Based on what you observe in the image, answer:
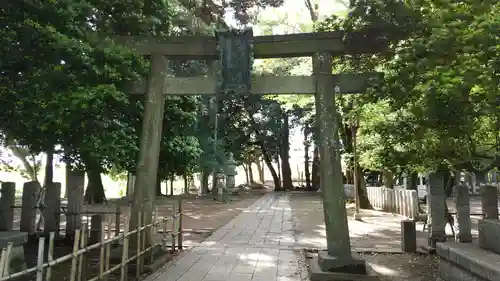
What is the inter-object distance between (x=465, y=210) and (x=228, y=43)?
6580mm

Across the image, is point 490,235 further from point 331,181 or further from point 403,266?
point 403,266

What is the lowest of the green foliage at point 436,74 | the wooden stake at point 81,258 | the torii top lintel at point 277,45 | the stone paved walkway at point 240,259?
the stone paved walkway at point 240,259

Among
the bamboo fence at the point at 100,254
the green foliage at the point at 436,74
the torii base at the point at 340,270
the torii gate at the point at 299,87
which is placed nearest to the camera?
the bamboo fence at the point at 100,254

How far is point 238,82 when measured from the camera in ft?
25.6

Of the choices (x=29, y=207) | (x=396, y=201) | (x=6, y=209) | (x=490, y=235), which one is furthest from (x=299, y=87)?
(x=396, y=201)

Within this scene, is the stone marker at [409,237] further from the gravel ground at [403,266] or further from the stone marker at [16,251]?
the stone marker at [16,251]

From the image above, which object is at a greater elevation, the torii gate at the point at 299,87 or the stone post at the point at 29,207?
the torii gate at the point at 299,87

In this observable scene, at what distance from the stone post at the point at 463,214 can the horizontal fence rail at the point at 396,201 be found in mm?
6411

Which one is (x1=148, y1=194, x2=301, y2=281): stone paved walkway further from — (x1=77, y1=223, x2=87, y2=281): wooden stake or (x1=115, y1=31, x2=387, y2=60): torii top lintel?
(x1=115, y1=31, x2=387, y2=60): torii top lintel

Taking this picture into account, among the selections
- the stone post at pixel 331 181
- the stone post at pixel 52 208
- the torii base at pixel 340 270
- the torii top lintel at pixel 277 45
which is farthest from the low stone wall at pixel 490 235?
the stone post at pixel 52 208

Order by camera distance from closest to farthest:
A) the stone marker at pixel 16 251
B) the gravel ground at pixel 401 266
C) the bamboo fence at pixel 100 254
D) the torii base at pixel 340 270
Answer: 1. the bamboo fence at pixel 100 254
2. the stone marker at pixel 16 251
3. the torii base at pixel 340 270
4. the gravel ground at pixel 401 266

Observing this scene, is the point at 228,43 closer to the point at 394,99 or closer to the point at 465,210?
the point at 394,99

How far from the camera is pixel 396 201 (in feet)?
61.0

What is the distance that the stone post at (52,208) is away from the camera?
10.8 m
